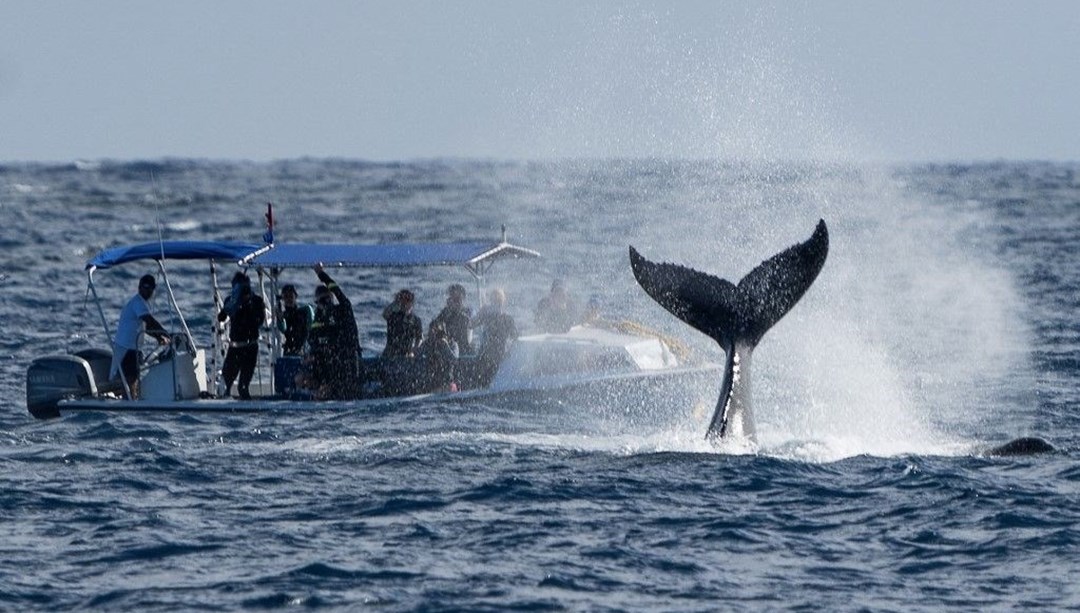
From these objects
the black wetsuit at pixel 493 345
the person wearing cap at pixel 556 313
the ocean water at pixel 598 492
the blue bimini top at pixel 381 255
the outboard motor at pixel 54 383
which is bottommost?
the ocean water at pixel 598 492

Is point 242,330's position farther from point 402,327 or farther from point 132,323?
point 402,327

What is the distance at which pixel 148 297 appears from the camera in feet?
76.4

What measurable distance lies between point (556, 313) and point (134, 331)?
577cm

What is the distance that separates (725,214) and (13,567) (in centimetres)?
6427

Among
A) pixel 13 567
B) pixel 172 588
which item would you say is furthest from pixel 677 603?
pixel 13 567

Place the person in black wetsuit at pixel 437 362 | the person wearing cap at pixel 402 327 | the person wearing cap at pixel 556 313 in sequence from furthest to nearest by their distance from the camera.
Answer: the person wearing cap at pixel 556 313
the person in black wetsuit at pixel 437 362
the person wearing cap at pixel 402 327

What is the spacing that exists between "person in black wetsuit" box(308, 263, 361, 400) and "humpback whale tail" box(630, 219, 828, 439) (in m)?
6.13

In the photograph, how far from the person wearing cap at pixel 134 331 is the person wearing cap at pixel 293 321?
150 centimetres

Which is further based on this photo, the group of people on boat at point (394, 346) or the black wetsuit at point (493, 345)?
the black wetsuit at point (493, 345)

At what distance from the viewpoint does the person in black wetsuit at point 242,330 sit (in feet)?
77.0

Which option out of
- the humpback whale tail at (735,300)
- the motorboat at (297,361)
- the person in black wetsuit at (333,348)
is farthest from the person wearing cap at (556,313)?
the humpback whale tail at (735,300)

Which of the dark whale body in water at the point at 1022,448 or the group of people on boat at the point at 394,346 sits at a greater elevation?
the group of people on boat at the point at 394,346

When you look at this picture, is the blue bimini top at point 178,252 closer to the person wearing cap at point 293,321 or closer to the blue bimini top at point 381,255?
the blue bimini top at point 381,255

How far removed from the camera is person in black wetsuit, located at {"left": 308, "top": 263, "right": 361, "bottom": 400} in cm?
2338
